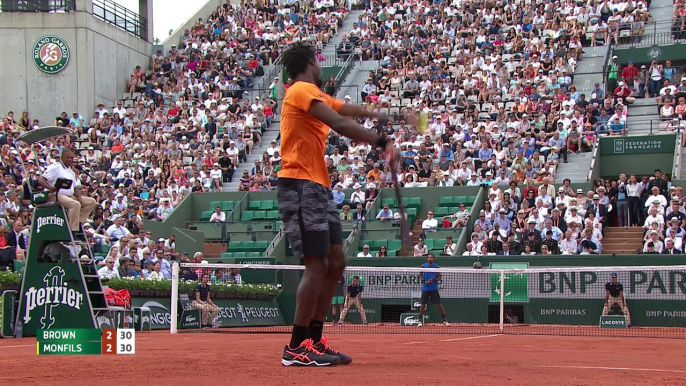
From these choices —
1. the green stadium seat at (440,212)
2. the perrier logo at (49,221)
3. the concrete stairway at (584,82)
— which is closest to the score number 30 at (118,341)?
the perrier logo at (49,221)

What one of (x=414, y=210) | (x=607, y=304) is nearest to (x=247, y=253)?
(x=414, y=210)

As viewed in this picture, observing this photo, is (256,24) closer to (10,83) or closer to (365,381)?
(10,83)

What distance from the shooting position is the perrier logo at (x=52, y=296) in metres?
12.0

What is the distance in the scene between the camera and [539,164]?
1006 inches

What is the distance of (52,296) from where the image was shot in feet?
39.8

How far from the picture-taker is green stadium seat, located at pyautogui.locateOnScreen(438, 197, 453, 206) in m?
25.4

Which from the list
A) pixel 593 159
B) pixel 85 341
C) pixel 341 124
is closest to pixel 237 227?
pixel 593 159

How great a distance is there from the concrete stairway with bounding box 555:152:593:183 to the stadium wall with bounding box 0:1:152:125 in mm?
19538

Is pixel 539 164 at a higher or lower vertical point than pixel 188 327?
higher

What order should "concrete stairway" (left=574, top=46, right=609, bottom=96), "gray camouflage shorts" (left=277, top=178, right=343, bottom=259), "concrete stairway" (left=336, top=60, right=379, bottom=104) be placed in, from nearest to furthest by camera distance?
"gray camouflage shorts" (left=277, top=178, right=343, bottom=259) < "concrete stairway" (left=574, top=46, right=609, bottom=96) < "concrete stairway" (left=336, top=60, right=379, bottom=104)

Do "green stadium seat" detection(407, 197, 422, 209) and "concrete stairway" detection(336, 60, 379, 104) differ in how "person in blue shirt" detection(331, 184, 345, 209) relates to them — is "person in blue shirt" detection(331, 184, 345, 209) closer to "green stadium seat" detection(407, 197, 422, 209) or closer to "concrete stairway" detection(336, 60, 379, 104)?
"green stadium seat" detection(407, 197, 422, 209)

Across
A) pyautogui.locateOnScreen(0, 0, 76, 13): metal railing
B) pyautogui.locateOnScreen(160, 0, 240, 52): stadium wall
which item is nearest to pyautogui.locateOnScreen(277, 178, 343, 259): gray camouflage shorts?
pyautogui.locateOnScreen(0, 0, 76, 13): metal railing

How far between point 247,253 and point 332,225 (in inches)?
740

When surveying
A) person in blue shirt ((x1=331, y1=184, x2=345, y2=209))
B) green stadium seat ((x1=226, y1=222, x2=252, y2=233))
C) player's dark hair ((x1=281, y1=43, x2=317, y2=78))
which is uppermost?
player's dark hair ((x1=281, y1=43, x2=317, y2=78))
